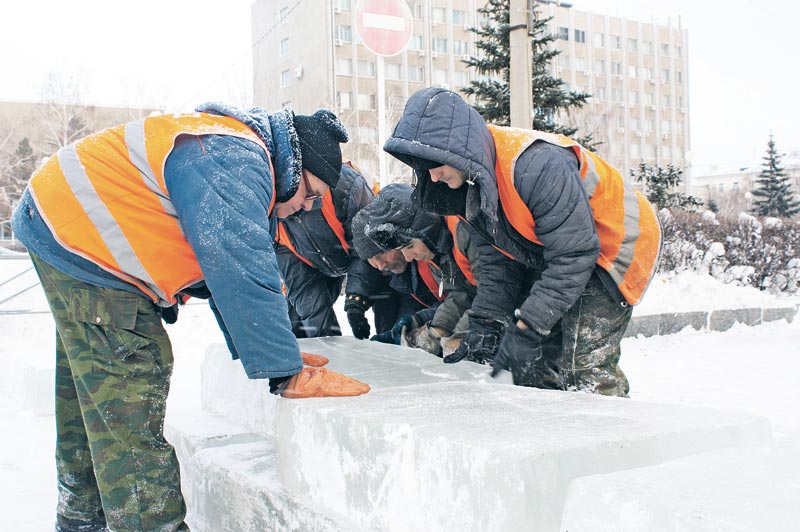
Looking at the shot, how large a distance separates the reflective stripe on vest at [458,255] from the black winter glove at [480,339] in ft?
1.11

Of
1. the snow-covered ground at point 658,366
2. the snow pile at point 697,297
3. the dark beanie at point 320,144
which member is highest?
the dark beanie at point 320,144

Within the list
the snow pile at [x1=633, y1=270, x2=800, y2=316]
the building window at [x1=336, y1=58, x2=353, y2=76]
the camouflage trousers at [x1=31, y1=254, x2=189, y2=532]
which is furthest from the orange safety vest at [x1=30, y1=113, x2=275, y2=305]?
the building window at [x1=336, y1=58, x2=353, y2=76]

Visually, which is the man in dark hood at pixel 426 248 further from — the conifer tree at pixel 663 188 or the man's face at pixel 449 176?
the conifer tree at pixel 663 188

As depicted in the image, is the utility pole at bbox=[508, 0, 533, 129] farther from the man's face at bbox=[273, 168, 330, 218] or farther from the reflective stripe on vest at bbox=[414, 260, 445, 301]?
the man's face at bbox=[273, 168, 330, 218]

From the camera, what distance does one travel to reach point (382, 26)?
6.02 m

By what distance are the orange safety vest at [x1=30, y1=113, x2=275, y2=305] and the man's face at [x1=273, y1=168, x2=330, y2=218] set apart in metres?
0.35

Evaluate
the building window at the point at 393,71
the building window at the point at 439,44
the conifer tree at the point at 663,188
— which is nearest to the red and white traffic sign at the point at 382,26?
the conifer tree at the point at 663,188

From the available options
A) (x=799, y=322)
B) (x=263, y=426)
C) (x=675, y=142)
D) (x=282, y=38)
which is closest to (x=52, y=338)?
(x=263, y=426)

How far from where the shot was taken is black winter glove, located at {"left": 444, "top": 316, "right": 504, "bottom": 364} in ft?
9.69

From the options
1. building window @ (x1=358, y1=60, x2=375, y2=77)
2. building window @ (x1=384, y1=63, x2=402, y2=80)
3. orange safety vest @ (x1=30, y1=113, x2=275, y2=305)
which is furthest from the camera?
building window @ (x1=384, y1=63, x2=402, y2=80)

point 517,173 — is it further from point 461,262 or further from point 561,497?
point 561,497

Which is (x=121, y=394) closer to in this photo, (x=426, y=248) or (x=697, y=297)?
(x=426, y=248)

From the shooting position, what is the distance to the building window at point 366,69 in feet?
104

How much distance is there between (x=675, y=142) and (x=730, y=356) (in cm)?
4218
